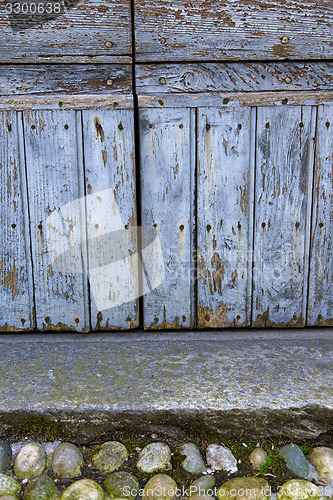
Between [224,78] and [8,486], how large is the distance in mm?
1795

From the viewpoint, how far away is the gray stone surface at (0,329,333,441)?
1679mm

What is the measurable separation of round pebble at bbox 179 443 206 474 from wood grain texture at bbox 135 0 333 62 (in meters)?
1.60

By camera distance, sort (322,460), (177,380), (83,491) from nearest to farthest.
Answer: (83,491)
(322,460)
(177,380)

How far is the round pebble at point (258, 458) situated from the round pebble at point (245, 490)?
0.06 m

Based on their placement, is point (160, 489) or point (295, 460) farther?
point (295, 460)

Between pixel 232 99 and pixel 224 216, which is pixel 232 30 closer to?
pixel 232 99

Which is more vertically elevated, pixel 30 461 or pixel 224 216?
pixel 224 216

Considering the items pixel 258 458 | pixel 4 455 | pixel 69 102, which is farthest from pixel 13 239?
pixel 258 458

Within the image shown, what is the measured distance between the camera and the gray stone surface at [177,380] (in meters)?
1.68

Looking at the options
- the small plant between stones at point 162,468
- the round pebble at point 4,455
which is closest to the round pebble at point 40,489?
the small plant between stones at point 162,468

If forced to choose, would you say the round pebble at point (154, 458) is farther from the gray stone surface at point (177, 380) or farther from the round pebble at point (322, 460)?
the round pebble at point (322, 460)

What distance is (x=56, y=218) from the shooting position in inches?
82.9

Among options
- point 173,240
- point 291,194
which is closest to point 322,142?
point 291,194

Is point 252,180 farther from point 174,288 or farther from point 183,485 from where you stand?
point 183,485
